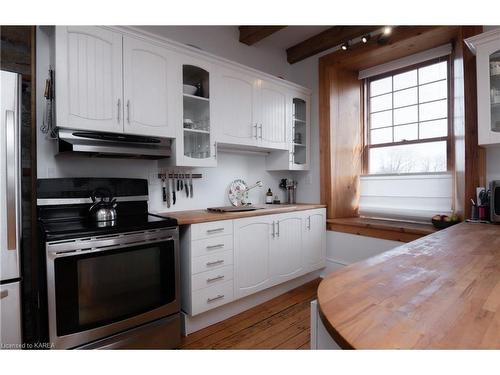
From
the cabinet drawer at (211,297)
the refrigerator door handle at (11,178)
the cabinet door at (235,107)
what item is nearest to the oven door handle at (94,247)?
the refrigerator door handle at (11,178)

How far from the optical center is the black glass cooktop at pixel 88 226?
1351 millimetres

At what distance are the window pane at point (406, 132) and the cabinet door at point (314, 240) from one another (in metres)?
1.18

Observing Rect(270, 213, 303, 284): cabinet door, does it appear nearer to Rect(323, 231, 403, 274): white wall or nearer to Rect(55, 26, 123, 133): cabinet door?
Rect(323, 231, 403, 274): white wall

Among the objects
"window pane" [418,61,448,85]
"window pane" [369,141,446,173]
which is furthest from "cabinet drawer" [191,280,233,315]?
"window pane" [418,61,448,85]

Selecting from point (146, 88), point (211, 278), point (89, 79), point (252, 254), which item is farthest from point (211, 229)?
point (89, 79)

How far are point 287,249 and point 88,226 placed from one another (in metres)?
1.71

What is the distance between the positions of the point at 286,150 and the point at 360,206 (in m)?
1.16

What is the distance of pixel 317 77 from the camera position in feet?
10.3

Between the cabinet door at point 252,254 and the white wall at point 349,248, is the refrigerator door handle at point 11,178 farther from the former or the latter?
the white wall at point 349,248

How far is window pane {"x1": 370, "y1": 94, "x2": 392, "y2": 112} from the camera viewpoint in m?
3.04

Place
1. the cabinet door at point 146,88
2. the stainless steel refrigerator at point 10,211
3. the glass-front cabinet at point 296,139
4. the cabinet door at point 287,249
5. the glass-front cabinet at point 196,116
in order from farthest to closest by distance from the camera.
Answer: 1. the glass-front cabinet at point 296,139
2. the cabinet door at point 287,249
3. the glass-front cabinet at point 196,116
4. the cabinet door at point 146,88
5. the stainless steel refrigerator at point 10,211

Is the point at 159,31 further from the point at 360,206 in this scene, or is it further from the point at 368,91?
the point at 360,206

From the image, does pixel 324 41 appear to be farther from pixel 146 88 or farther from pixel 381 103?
pixel 146 88

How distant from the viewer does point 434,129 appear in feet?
8.87
